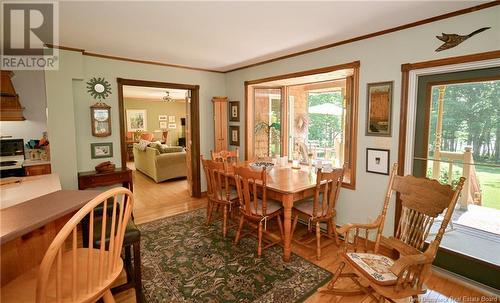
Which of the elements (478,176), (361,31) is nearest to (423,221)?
(478,176)

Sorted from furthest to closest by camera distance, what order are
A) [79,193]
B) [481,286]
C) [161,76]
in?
[161,76], [481,286], [79,193]

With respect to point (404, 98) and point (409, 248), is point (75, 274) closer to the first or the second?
point (409, 248)

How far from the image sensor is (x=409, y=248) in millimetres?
1836

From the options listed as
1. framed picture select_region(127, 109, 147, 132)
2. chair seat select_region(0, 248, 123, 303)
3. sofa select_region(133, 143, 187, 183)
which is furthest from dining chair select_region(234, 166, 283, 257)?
framed picture select_region(127, 109, 147, 132)

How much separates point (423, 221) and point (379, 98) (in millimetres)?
1456

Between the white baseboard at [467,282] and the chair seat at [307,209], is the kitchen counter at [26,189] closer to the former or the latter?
the chair seat at [307,209]

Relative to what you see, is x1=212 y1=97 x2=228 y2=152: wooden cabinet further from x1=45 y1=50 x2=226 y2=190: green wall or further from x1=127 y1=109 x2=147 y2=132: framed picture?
x1=127 y1=109 x2=147 y2=132: framed picture

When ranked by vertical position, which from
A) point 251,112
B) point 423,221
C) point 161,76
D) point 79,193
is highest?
point 161,76

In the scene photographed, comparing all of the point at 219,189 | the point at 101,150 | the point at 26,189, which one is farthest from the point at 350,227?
the point at 101,150

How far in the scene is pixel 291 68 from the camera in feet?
12.3

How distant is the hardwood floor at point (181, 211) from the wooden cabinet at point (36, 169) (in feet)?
4.36

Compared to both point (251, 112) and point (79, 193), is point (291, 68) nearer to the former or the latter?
point (251, 112)

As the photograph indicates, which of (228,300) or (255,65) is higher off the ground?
(255,65)

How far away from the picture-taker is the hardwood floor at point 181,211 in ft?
6.92
